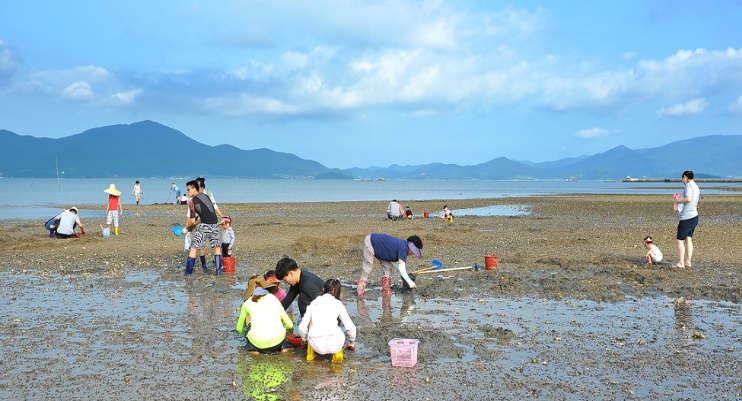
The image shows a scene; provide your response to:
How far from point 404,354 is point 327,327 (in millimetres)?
1043

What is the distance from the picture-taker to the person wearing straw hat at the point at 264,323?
Result: 8082mm

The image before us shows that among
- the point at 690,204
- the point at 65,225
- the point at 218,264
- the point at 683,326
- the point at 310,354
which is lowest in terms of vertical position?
the point at 683,326

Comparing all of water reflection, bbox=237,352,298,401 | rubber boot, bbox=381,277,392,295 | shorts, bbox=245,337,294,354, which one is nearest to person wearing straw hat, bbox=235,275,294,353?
shorts, bbox=245,337,294,354

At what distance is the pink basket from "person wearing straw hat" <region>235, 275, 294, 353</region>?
5.38 ft

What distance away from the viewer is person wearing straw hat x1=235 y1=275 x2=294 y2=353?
808 cm

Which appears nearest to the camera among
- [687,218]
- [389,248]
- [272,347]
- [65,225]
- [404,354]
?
[404,354]

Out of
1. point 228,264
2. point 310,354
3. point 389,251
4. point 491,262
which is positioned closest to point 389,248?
point 389,251

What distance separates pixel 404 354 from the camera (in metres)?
7.45

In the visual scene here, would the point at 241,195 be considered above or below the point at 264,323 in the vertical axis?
below

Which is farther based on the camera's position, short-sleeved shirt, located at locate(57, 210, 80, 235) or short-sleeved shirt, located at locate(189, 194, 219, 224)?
short-sleeved shirt, located at locate(57, 210, 80, 235)

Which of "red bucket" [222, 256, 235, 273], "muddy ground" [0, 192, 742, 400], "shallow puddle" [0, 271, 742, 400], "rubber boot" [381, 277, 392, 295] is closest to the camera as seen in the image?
"shallow puddle" [0, 271, 742, 400]

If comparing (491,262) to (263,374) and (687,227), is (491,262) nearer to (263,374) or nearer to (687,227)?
(687,227)

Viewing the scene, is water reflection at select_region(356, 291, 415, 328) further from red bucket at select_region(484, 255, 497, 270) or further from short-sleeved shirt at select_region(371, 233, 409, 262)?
red bucket at select_region(484, 255, 497, 270)

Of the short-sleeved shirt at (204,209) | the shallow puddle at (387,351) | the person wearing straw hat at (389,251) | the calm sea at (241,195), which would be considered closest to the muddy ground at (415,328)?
the shallow puddle at (387,351)
